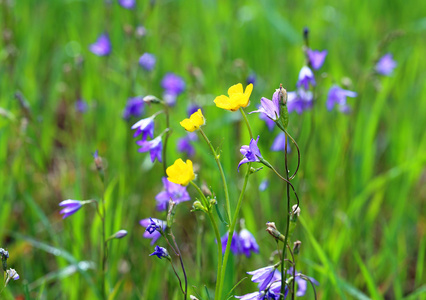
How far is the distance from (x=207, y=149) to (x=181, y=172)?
5.74ft

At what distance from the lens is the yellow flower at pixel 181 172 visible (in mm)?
1414

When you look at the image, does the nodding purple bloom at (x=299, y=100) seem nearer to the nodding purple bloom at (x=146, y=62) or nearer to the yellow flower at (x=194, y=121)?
the nodding purple bloom at (x=146, y=62)

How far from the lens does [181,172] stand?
1.43m

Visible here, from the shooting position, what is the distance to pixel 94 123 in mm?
3805

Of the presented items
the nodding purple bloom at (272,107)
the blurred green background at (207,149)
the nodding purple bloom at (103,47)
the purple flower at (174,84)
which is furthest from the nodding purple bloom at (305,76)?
the nodding purple bloom at (103,47)

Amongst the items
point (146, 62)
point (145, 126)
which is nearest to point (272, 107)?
point (145, 126)

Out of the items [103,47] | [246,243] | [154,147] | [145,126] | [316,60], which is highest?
[103,47]

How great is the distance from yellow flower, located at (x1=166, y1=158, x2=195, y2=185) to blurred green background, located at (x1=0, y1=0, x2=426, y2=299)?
0.55 metres

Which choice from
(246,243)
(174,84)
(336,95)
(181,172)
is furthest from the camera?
(174,84)

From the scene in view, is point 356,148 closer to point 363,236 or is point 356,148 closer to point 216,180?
point 363,236

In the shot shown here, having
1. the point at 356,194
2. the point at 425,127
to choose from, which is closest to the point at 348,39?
the point at 425,127

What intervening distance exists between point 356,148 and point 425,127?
89 cm

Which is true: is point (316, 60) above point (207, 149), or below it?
above

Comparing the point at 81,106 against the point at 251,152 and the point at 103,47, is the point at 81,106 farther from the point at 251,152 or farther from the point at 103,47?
the point at 251,152
